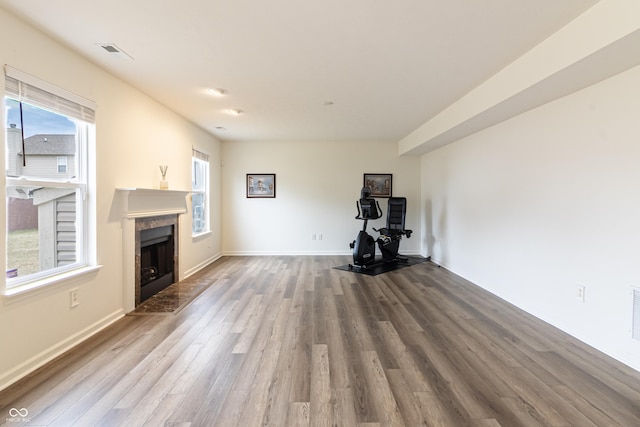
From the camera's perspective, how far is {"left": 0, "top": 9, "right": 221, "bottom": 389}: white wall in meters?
1.99

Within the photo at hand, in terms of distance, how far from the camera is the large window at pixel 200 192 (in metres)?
5.05

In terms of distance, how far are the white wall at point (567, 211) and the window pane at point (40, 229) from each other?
4504 mm

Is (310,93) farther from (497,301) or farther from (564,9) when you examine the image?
(497,301)

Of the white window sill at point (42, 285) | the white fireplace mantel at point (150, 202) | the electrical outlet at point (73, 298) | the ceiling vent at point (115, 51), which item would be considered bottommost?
the electrical outlet at point (73, 298)

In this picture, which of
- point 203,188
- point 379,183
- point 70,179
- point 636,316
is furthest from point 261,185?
point 636,316

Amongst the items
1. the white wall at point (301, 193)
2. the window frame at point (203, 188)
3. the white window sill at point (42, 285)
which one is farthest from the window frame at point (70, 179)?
the white wall at point (301, 193)

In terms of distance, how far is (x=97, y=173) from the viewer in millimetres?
2732

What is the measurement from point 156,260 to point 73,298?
1472 millimetres

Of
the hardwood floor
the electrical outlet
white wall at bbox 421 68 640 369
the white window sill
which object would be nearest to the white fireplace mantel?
the white window sill

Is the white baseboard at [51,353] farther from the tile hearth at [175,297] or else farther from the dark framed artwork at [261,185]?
the dark framed artwork at [261,185]

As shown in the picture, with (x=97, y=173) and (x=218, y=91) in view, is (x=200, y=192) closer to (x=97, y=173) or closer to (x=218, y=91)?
(x=218, y=91)

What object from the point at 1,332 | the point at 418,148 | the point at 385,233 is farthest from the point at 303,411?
the point at 418,148

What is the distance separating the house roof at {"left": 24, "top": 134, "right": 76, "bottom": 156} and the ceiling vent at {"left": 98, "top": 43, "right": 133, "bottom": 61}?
2.66ft

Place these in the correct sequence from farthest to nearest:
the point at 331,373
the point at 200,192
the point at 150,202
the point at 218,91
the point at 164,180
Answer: the point at 200,192
the point at 164,180
the point at 150,202
the point at 218,91
the point at 331,373
